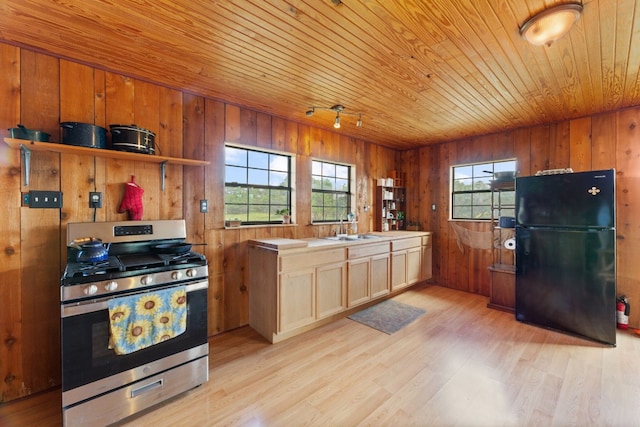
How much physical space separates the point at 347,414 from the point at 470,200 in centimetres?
379

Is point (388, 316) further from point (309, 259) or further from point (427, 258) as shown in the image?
point (427, 258)

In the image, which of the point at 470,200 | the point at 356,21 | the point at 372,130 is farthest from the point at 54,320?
the point at 470,200

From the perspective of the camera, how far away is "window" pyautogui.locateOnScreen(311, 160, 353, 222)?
3.91 m

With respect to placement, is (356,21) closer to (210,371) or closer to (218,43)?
(218,43)

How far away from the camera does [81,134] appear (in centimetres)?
200

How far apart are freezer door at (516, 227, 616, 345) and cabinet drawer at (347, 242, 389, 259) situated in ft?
5.25

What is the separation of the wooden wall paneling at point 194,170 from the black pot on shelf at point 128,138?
1.63 ft

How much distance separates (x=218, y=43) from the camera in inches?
75.0

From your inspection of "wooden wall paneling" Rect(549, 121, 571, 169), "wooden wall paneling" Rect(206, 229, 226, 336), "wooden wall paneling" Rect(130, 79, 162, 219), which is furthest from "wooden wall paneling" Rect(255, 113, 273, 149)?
"wooden wall paneling" Rect(549, 121, 571, 169)

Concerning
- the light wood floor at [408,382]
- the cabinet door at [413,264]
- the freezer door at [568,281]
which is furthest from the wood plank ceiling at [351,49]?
the light wood floor at [408,382]

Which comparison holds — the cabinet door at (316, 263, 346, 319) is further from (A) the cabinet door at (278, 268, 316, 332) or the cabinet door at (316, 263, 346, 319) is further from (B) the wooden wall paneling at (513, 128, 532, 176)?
(B) the wooden wall paneling at (513, 128, 532, 176)

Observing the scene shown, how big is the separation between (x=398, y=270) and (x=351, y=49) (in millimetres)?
3085

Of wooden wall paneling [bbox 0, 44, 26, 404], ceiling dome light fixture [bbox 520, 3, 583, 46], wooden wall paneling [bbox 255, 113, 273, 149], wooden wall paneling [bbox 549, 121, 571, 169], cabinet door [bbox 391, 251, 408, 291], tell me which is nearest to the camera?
ceiling dome light fixture [bbox 520, 3, 583, 46]

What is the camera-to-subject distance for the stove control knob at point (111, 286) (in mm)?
1693
